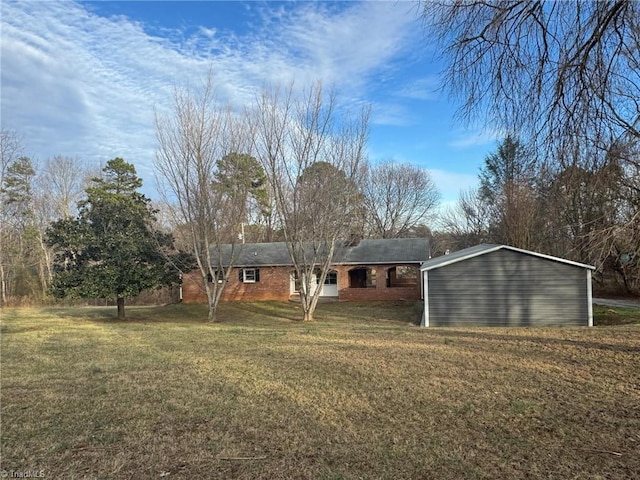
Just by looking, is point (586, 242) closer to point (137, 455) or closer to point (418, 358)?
point (418, 358)

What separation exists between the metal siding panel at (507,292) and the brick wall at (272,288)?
9391mm

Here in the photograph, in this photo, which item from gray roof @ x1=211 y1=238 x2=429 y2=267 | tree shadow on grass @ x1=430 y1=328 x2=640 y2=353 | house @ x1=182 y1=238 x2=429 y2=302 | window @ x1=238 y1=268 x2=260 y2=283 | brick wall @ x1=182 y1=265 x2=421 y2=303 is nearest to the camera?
tree shadow on grass @ x1=430 y1=328 x2=640 y2=353

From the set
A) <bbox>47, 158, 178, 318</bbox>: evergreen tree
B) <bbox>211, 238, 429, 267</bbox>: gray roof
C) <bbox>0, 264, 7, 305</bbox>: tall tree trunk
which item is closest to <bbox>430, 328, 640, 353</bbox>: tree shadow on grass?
<bbox>47, 158, 178, 318</bbox>: evergreen tree

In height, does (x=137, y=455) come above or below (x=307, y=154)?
below

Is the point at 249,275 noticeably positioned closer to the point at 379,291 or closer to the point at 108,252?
the point at 379,291

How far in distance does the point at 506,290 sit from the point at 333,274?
1296 cm

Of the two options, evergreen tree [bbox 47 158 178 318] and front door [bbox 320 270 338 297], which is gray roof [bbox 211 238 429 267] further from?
evergreen tree [bbox 47 158 178 318]

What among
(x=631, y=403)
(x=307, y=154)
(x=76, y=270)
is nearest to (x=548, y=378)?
(x=631, y=403)

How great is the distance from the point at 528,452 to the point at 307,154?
1511 centimetres

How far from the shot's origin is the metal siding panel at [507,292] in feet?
50.5

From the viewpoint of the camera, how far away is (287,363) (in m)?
8.07

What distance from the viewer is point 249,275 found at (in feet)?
92.1

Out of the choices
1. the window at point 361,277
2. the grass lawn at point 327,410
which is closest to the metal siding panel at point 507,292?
the grass lawn at point 327,410

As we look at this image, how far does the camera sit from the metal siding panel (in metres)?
15.4
